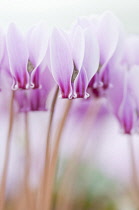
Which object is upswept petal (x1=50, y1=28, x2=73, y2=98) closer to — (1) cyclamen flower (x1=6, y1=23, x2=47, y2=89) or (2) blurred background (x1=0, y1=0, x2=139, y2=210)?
(1) cyclamen flower (x1=6, y1=23, x2=47, y2=89)

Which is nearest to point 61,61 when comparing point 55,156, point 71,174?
point 55,156

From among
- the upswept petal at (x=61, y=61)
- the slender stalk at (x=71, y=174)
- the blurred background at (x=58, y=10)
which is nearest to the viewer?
the upswept petal at (x=61, y=61)

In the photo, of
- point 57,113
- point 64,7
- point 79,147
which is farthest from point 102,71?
point 64,7

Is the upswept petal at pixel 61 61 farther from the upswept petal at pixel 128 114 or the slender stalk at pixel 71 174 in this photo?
the slender stalk at pixel 71 174

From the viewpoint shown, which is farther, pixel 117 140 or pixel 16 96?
pixel 117 140

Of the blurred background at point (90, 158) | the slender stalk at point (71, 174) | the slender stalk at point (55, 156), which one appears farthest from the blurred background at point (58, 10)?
the slender stalk at point (55, 156)

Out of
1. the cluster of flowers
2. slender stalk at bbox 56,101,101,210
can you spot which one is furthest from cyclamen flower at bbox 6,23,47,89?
slender stalk at bbox 56,101,101,210

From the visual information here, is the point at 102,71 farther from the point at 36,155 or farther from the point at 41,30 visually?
the point at 36,155
